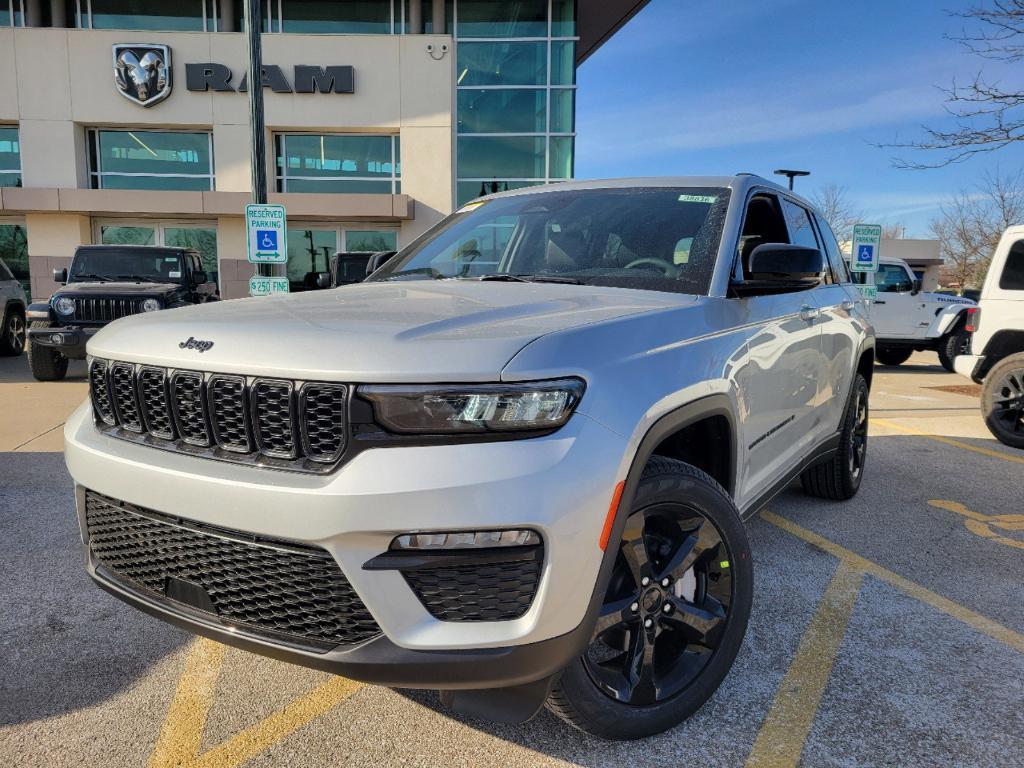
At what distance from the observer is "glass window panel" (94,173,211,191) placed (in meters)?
19.0

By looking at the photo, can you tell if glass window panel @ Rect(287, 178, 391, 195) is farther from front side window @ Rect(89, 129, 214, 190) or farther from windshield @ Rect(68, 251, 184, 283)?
windshield @ Rect(68, 251, 184, 283)

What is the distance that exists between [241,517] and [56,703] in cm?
129

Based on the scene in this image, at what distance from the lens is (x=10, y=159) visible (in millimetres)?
18656

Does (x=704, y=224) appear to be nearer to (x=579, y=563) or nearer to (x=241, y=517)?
(x=579, y=563)

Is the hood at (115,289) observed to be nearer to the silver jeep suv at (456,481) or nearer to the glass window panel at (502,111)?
the silver jeep suv at (456,481)

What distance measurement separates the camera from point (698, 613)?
7.56ft

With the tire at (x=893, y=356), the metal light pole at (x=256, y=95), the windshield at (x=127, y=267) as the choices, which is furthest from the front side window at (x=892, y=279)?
the windshield at (x=127, y=267)

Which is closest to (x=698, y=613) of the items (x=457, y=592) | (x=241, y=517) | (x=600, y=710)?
(x=600, y=710)

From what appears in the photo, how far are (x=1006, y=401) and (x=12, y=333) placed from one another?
48.2ft

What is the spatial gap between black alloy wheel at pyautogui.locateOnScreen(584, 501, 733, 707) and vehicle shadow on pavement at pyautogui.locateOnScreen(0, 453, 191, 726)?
5.64 ft

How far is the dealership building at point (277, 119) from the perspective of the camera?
718 inches

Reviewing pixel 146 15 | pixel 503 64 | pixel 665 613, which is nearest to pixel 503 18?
pixel 503 64

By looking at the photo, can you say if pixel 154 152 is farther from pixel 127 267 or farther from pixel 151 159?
pixel 127 267

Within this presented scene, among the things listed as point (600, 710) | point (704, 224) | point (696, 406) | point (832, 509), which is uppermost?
point (704, 224)
